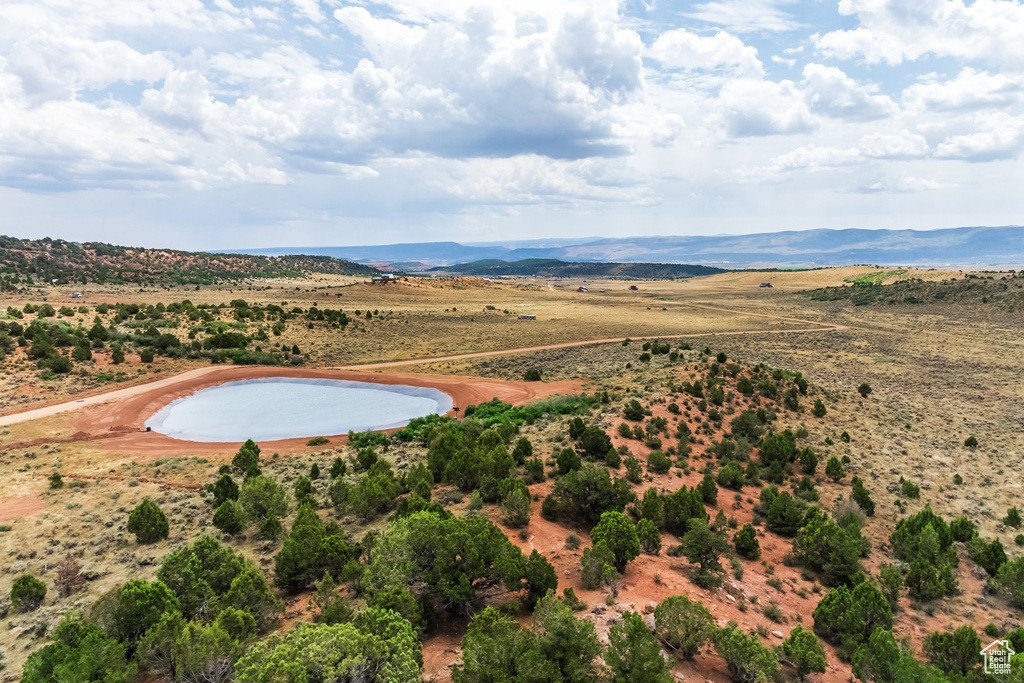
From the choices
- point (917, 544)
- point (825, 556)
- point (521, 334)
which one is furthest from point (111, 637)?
point (521, 334)

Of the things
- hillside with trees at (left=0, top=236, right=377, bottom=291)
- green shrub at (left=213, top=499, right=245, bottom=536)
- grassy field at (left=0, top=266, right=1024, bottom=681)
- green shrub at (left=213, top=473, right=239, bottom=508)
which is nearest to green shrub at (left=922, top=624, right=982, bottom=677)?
grassy field at (left=0, top=266, right=1024, bottom=681)

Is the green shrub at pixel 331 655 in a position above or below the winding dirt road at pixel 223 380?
above

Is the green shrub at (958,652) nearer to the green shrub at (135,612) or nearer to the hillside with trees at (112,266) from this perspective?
the green shrub at (135,612)

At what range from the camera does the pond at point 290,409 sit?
28.7 metres

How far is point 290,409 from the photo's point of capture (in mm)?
33219

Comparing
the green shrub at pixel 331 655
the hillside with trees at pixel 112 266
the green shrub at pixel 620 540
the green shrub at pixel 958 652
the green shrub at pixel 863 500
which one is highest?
the hillside with trees at pixel 112 266

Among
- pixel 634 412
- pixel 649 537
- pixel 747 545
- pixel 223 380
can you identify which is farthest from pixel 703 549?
pixel 223 380

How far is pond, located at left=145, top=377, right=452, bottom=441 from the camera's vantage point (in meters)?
28.7

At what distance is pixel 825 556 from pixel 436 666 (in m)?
12.9

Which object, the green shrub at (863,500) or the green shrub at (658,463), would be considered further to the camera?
the green shrub at (658,463)

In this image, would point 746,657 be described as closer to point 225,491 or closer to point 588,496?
point 588,496

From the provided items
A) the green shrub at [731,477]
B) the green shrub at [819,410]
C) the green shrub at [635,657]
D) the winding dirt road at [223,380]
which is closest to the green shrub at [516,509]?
the green shrub at [635,657]

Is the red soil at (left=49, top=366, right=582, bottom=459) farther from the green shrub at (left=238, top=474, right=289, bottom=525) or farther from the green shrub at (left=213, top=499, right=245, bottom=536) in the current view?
the green shrub at (left=213, top=499, right=245, bottom=536)

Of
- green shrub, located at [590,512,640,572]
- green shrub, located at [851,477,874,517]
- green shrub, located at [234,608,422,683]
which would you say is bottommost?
green shrub, located at [851,477,874,517]
